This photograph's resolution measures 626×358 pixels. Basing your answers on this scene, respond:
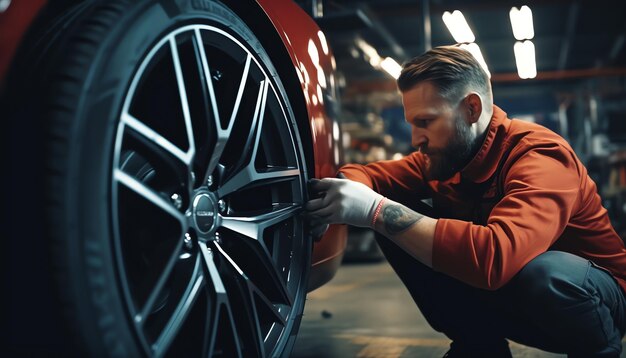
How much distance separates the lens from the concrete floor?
2174 millimetres

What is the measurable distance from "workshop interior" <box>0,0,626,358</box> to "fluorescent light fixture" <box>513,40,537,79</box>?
7.95 m

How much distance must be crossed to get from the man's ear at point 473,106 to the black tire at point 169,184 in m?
0.49

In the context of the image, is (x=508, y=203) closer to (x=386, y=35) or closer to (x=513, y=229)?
(x=513, y=229)

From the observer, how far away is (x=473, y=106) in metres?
1.73

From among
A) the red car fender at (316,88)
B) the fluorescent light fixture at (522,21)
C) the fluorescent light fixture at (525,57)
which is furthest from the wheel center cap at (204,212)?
the fluorescent light fixture at (525,57)

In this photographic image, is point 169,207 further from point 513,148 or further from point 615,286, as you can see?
point 615,286

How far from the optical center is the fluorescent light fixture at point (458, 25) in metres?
7.11

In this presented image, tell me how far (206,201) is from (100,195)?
33cm

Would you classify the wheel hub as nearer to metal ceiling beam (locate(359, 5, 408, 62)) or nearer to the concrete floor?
the concrete floor

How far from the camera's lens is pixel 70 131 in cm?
87

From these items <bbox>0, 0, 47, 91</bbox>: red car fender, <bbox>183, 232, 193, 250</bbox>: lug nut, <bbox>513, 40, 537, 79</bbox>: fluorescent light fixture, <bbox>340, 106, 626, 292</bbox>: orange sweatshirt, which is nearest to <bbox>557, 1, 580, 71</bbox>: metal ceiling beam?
<bbox>513, 40, 537, 79</bbox>: fluorescent light fixture

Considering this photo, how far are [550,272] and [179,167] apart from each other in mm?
881

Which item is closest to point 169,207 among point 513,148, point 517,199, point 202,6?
point 202,6

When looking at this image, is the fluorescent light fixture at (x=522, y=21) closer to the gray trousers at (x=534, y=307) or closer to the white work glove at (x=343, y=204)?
the gray trousers at (x=534, y=307)
